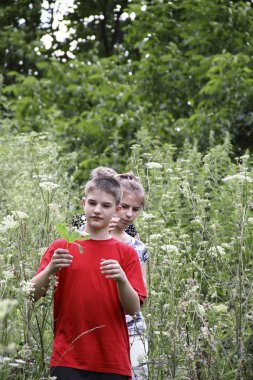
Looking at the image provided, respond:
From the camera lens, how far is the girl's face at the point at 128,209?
13.5 ft

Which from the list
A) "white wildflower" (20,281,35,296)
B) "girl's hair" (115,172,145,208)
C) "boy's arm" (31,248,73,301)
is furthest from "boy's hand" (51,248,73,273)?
"girl's hair" (115,172,145,208)

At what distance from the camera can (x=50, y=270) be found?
3252mm

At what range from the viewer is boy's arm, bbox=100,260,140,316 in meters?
3.17

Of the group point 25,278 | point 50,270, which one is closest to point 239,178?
point 25,278

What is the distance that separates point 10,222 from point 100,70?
342 inches

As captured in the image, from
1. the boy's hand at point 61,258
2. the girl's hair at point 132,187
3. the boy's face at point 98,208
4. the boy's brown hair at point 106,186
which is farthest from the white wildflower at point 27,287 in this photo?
the girl's hair at point 132,187

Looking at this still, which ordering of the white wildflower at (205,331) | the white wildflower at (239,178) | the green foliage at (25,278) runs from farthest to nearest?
the white wildflower at (239,178) → the white wildflower at (205,331) → the green foliage at (25,278)

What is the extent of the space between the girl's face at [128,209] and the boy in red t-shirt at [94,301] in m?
0.61

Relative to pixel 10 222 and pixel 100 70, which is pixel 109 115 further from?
pixel 10 222

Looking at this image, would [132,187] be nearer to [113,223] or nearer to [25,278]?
[113,223]

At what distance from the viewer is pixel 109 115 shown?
34.4 ft

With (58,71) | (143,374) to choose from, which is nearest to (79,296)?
(143,374)

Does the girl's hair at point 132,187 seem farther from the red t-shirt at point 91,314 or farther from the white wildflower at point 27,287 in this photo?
the white wildflower at point 27,287

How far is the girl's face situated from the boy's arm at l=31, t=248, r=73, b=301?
2.60 ft
